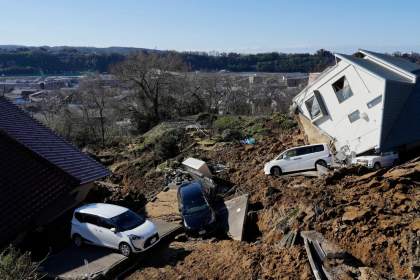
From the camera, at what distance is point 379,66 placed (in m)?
26.4

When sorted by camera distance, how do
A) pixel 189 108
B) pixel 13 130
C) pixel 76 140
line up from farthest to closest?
pixel 189 108 < pixel 76 140 < pixel 13 130

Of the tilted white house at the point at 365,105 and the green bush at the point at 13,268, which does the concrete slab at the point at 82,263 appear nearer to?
the green bush at the point at 13,268

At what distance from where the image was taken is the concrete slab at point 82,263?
13961 millimetres

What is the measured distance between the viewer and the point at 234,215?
18.1 metres

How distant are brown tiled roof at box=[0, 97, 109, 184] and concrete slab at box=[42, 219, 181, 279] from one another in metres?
3.13

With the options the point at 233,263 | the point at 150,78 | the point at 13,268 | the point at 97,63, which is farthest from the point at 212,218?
the point at 97,63

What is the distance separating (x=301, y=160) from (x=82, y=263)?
1181 centimetres

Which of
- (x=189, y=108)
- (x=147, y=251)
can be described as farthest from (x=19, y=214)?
(x=189, y=108)

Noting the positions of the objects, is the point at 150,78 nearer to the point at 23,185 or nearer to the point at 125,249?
the point at 23,185

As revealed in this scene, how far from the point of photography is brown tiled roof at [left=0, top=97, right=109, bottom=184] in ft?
61.4

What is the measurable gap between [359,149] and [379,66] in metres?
6.31

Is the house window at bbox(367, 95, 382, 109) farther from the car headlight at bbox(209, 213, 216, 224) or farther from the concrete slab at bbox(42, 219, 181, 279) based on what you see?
the concrete slab at bbox(42, 219, 181, 279)

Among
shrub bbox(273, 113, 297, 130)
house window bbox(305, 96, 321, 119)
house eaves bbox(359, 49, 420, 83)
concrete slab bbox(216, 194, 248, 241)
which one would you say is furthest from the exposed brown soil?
shrub bbox(273, 113, 297, 130)

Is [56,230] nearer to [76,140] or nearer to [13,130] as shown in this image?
[13,130]
